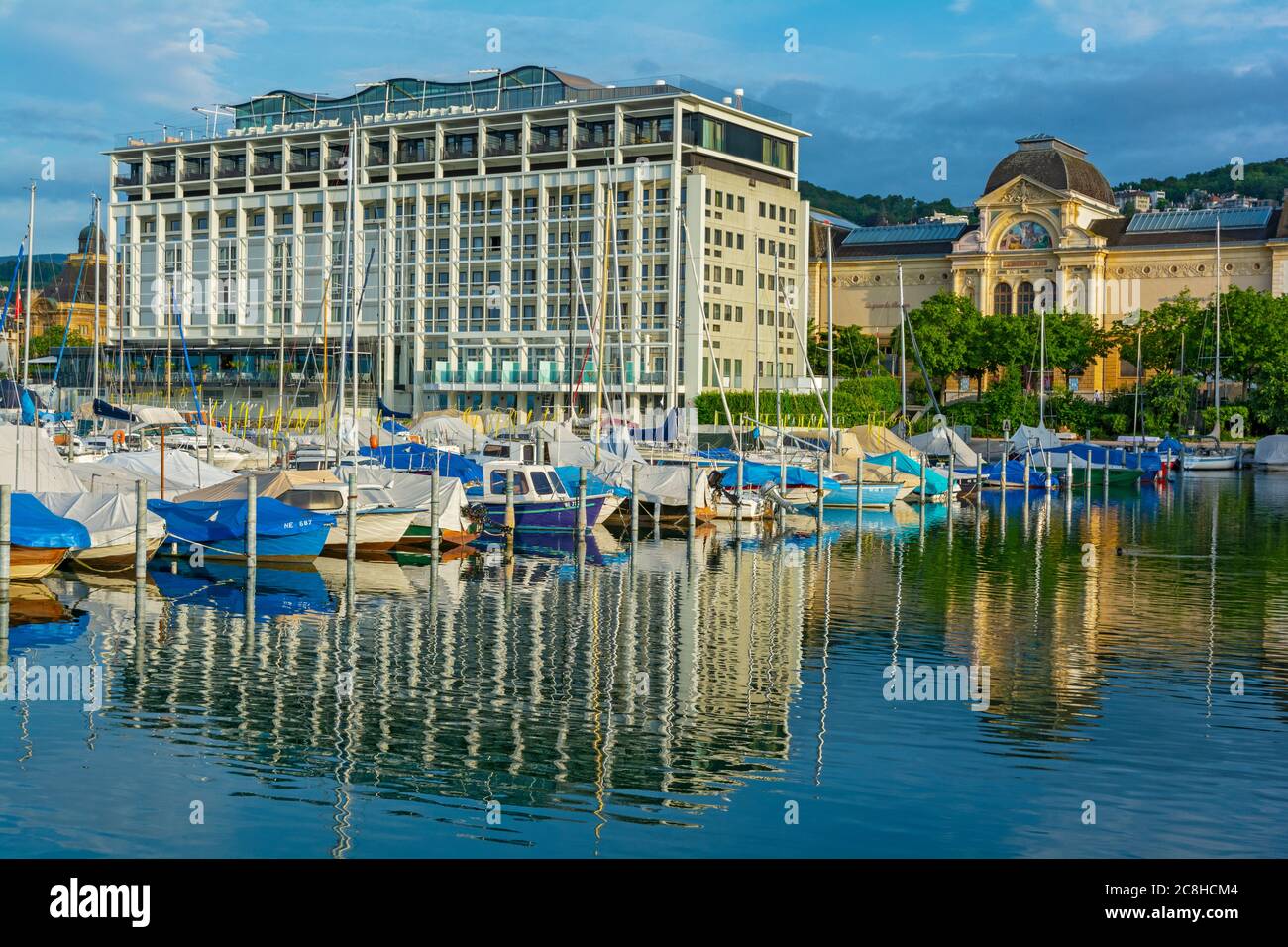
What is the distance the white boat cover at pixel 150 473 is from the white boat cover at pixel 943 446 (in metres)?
50.3

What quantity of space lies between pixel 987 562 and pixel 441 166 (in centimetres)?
9853

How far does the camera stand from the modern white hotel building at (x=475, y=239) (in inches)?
5207

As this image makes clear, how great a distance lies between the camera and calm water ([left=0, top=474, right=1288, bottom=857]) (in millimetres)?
21141

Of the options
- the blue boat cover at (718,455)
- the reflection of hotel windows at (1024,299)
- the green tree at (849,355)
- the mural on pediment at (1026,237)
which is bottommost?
the blue boat cover at (718,455)

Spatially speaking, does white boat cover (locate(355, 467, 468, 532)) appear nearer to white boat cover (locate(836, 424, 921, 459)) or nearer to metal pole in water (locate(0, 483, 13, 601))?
metal pole in water (locate(0, 483, 13, 601))

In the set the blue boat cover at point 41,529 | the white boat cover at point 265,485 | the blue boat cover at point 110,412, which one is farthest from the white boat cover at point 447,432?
the blue boat cover at point 41,529

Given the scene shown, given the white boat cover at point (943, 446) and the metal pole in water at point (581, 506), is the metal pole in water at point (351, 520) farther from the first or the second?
the white boat cover at point (943, 446)

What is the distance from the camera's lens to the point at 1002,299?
15275 cm

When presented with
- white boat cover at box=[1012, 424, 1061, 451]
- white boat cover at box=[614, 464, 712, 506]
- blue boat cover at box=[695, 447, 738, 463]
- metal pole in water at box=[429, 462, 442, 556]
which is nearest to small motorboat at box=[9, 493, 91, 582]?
metal pole in water at box=[429, 462, 442, 556]

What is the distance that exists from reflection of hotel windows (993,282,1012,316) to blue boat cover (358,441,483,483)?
94.7 m

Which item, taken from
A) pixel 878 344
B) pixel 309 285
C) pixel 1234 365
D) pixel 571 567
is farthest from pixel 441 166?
pixel 571 567

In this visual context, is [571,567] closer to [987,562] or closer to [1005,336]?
[987,562]
